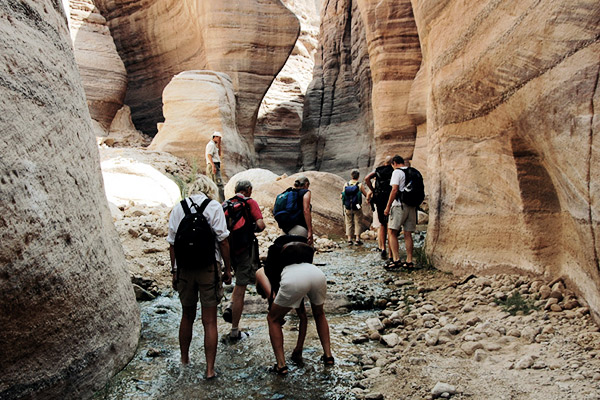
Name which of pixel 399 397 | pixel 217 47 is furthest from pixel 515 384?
pixel 217 47

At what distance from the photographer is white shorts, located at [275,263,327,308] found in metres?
3.19

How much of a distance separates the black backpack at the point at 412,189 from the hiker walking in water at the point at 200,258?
3.47 metres

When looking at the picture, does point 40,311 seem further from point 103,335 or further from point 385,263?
point 385,263

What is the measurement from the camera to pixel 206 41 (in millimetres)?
19797

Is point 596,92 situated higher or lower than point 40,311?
higher

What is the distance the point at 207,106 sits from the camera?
1638 centimetres

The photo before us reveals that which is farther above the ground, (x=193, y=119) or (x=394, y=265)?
(x=193, y=119)

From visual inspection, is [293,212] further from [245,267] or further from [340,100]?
[340,100]

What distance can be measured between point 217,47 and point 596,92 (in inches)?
726

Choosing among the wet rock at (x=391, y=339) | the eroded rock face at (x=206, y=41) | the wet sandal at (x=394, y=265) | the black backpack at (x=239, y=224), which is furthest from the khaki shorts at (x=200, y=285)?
the eroded rock face at (x=206, y=41)

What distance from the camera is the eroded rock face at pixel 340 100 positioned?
2225 centimetres

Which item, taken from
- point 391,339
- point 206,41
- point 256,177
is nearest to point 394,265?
point 391,339

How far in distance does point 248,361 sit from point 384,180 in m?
4.09

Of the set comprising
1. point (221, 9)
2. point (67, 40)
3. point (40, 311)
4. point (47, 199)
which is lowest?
point (40, 311)
